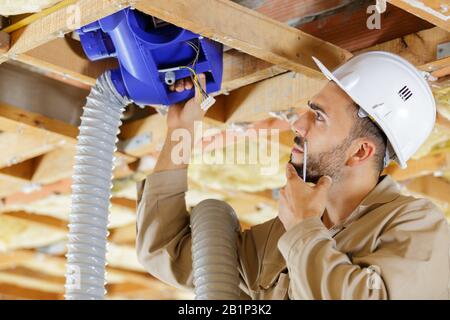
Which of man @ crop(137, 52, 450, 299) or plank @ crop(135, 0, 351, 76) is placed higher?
plank @ crop(135, 0, 351, 76)

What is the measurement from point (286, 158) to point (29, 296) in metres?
3.27

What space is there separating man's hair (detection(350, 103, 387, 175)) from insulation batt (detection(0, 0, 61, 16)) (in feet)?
2.64

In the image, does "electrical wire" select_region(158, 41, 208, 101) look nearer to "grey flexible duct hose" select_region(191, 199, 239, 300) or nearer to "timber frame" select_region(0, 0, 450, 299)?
"timber frame" select_region(0, 0, 450, 299)

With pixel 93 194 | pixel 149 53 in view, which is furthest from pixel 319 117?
pixel 93 194

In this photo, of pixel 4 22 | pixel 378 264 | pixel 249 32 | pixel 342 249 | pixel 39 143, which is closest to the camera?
pixel 378 264

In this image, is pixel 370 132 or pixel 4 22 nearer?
pixel 370 132

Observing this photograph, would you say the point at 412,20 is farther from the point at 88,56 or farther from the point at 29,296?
the point at 29,296

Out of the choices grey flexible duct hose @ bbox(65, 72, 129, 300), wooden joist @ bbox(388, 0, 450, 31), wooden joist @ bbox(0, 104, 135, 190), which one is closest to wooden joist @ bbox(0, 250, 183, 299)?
wooden joist @ bbox(0, 104, 135, 190)

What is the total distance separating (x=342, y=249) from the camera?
1.94 metres

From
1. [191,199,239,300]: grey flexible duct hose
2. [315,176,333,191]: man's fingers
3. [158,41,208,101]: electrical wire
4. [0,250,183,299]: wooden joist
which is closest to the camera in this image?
[315,176,333,191]: man's fingers

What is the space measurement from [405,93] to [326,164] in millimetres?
279

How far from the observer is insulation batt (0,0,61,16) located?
6.97 feet

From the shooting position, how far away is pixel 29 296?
19.9 ft

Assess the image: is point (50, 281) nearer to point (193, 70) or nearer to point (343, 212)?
point (193, 70)
